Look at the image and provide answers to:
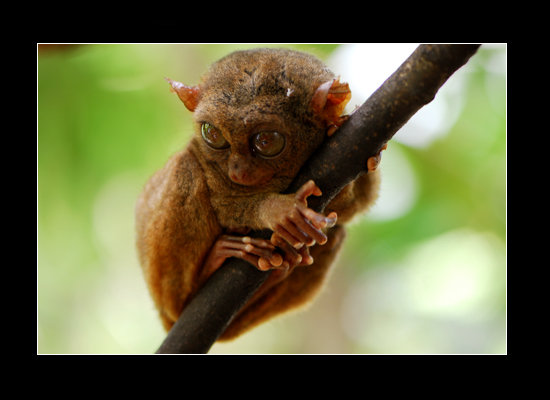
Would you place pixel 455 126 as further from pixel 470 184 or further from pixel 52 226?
pixel 52 226

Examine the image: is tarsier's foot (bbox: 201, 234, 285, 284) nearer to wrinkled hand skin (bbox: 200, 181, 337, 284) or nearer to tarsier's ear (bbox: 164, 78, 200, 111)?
wrinkled hand skin (bbox: 200, 181, 337, 284)

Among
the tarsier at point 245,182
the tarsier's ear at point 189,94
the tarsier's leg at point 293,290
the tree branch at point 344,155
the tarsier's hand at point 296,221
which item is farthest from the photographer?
the tarsier's leg at point 293,290

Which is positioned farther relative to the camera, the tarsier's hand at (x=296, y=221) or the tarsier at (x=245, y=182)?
the tarsier at (x=245, y=182)

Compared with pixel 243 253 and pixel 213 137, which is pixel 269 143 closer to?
pixel 213 137

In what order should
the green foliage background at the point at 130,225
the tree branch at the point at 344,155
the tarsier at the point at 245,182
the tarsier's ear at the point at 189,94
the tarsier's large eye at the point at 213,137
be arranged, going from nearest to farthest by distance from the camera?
1. the tree branch at the point at 344,155
2. the tarsier at the point at 245,182
3. the tarsier's large eye at the point at 213,137
4. the tarsier's ear at the point at 189,94
5. the green foliage background at the point at 130,225

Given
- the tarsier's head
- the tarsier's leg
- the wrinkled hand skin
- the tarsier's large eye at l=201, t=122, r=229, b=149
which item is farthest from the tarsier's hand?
the tarsier's leg

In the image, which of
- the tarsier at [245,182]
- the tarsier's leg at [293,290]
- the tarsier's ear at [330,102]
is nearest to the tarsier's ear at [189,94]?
the tarsier at [245,182]

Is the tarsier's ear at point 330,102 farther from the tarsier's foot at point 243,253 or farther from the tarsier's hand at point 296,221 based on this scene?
the tarsier's foot at point 243,253
